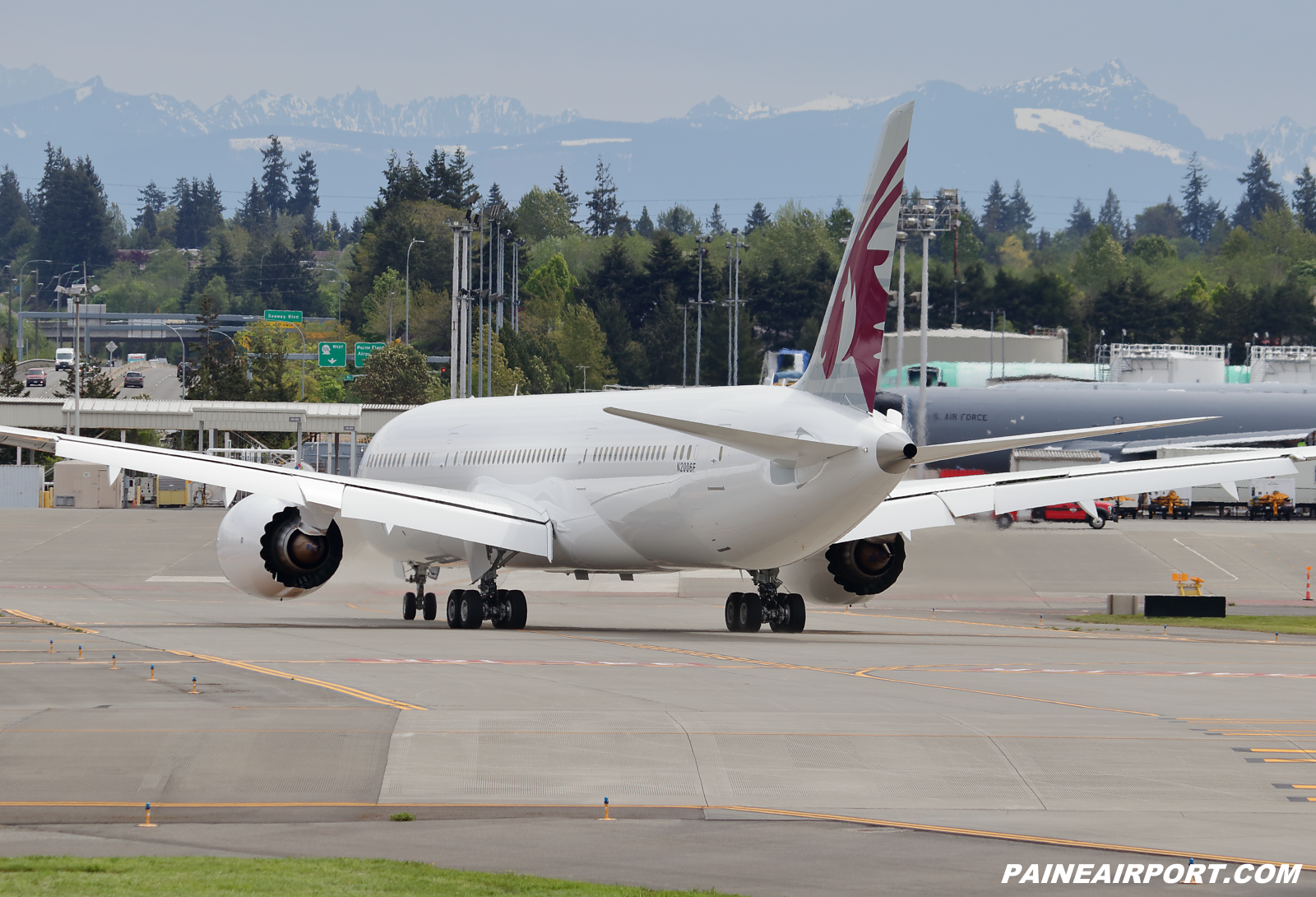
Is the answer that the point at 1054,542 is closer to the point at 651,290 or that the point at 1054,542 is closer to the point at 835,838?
the point at 835,838

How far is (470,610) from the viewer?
2906 cm

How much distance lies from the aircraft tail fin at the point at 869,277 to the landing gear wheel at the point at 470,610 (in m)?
8.36

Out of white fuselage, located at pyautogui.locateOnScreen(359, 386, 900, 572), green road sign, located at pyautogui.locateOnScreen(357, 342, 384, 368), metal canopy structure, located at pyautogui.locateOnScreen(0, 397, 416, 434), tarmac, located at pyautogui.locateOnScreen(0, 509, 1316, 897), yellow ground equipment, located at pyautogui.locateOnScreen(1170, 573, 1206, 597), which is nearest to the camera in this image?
tarmac, located at pyautogui.locateOnScreen(0, 509, 1316, 897)

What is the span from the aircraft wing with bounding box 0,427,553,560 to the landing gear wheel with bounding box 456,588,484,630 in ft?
3.53

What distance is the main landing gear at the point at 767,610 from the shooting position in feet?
93.4

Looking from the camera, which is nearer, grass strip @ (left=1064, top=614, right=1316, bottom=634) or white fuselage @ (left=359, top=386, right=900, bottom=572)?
white fuselage @ (left=359, top=386, right=900, bottom=572)

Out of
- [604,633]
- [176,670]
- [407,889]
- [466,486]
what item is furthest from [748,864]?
[466,486]

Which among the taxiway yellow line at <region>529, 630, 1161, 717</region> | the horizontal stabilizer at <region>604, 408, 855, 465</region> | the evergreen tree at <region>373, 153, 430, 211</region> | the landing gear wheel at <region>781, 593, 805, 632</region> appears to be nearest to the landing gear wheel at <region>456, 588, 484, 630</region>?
the taxiway yellow line at <region>529, 630, 1161, 717</region>

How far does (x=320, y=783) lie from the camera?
44.1 ft

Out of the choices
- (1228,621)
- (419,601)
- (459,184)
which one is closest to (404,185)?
(459,184)

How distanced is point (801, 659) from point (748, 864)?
12.0 m

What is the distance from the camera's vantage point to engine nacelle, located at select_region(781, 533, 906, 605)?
91.4 feet

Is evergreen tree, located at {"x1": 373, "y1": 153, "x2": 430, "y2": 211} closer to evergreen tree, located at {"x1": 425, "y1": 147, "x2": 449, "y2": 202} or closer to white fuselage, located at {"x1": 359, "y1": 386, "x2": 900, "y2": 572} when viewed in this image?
evergreen tree, located at {"x1": 425, "y1": 147, "x2": 449, "y2": 202}

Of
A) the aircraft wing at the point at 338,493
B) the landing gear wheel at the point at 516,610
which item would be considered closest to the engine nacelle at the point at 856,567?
the aircraft wing at the point at 338,493
